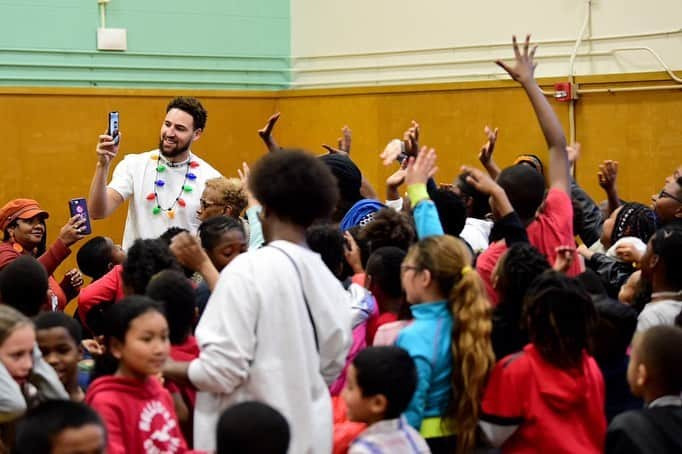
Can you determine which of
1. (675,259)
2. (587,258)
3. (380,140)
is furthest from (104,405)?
(380,140)

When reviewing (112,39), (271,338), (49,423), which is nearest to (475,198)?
(271,338)

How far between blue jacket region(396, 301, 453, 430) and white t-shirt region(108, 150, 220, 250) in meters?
2.74

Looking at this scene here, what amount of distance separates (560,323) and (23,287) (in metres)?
1.96

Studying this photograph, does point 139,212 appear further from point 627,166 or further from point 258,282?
point 627,166

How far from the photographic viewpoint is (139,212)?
21.0ft

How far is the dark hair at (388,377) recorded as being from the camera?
11.3 ft

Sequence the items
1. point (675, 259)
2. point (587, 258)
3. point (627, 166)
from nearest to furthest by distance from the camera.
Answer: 1. point (675, 259)
2. point (587, 258)
3. point (627, 166)

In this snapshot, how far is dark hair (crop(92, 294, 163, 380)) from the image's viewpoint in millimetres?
3477

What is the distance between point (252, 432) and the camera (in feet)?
9.45

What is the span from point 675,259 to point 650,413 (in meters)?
1.11

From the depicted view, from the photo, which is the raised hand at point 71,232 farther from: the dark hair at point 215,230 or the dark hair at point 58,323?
the dark hair at point 58,323

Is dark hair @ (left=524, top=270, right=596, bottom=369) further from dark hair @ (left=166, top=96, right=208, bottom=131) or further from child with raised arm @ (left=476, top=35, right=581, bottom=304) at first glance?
dark hair @ (left=166, top=96, right=208, bottom=131)

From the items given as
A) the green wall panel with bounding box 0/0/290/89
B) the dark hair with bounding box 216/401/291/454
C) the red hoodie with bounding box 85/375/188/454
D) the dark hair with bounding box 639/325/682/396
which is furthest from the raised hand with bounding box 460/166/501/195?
the green wall panel with bounding box 0/0/290/89

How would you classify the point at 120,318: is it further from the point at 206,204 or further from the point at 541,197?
the point at 206,204
